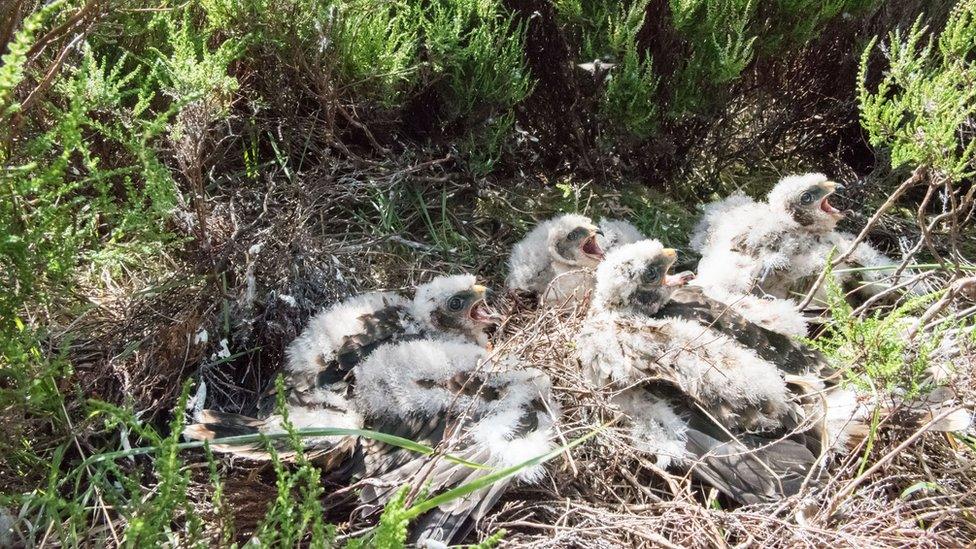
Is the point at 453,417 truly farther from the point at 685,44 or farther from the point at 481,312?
the point at 685,44

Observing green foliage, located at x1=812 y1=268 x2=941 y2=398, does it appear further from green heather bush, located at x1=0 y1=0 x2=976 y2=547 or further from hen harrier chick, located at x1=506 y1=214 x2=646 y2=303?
hen harrier chick, located at x1=506 y1=214 x2=646 y2=303

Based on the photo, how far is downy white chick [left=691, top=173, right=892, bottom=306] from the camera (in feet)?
10.0

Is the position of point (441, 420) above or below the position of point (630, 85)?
below

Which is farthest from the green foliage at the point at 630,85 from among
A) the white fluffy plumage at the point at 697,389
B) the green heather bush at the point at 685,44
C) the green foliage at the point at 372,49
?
the white fluffy plumage at the point at 697,389

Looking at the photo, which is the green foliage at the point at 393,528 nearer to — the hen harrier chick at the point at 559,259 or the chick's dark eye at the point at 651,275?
the chick's dark eye at the point at 651,275

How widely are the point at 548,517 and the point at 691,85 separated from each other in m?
2.15

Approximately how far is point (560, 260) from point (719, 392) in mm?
958

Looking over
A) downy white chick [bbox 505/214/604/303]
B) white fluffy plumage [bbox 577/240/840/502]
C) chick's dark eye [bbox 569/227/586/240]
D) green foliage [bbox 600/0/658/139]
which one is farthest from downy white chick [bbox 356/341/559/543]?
green foliage [bbox 600/0/658/139]

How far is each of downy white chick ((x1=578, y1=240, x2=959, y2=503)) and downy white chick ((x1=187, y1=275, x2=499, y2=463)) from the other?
479 millimetres

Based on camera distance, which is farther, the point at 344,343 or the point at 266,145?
the point at 266,145

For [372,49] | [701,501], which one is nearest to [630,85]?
[372,49]

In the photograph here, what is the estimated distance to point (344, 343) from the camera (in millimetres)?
2588

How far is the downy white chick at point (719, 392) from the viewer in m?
2.30

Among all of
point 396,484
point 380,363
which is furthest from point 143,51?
point 396,484
